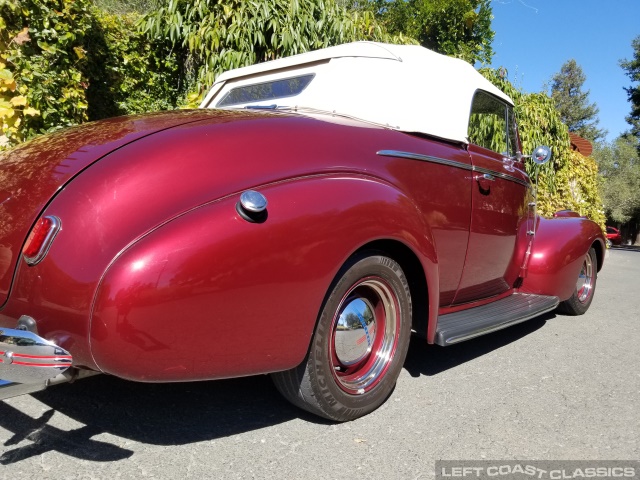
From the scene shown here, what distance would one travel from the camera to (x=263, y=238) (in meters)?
1.89

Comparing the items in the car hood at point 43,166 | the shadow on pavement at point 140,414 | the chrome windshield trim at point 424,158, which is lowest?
the shadow on pavement at point 140,414

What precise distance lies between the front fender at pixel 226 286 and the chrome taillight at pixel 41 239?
11.0 inches

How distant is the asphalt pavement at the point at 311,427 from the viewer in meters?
1.99

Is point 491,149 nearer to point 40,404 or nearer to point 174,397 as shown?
point 174,397

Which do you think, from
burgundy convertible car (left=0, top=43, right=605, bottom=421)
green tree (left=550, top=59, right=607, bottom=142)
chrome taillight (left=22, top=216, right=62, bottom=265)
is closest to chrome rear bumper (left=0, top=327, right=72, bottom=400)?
burgundy convertible car (left=0, top=43, right=605, bottom=421)

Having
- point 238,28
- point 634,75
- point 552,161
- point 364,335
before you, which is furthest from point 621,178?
point 364,335

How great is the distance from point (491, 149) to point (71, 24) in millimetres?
3388

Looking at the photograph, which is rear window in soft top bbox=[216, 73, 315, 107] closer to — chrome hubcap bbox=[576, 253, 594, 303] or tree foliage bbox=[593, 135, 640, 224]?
chrome hubcap bbox=[576, 253, 594, 303]

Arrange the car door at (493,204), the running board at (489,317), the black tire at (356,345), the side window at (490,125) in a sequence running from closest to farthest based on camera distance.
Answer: the black tire at (356,345), the running board at (489,317), the car door at (493,204), the side window at (490,125)

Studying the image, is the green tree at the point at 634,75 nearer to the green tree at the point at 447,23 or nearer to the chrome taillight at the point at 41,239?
the green tree at the point at 447,23

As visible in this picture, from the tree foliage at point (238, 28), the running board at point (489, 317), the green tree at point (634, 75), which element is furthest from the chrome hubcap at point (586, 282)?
the green tree at point (634, 75)

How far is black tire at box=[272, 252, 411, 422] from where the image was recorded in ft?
7.28

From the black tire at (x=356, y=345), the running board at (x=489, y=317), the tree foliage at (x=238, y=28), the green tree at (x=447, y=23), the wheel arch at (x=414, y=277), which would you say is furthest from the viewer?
the green tree at (x=447, y=23)

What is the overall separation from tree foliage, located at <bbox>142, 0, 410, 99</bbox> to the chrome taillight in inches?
152
